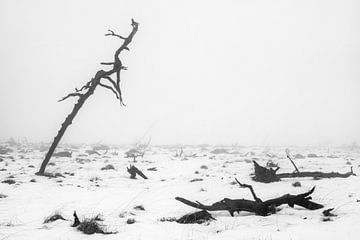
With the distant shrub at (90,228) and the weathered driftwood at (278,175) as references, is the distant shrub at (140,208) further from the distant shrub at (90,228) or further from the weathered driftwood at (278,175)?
the weathered driftwood at (278,175)

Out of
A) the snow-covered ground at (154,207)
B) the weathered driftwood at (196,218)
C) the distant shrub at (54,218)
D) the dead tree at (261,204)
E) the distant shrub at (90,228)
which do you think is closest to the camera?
the snow-covered ground at (154,207)

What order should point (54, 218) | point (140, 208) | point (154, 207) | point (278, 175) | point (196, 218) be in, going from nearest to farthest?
point (54, 218), point (196, 218), point (140, 208), point (154, 207), point (278, 175)

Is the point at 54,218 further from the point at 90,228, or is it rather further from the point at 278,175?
the point at 278,175

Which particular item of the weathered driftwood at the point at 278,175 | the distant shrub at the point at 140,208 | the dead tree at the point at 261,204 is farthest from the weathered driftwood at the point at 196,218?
the weathered driftwood at the point at 278,175

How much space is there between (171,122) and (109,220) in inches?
4172

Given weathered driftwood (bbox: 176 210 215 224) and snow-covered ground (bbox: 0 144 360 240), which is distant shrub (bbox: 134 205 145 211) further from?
weathered driftwood (bbox: 176 210 215 224)

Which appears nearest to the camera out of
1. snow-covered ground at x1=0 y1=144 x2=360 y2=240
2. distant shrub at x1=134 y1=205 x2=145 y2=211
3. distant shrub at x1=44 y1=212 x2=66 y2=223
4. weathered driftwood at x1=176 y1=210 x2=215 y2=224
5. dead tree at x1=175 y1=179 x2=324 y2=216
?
snow-covered ground at x1=0 y1=144 x2=360 y2=240

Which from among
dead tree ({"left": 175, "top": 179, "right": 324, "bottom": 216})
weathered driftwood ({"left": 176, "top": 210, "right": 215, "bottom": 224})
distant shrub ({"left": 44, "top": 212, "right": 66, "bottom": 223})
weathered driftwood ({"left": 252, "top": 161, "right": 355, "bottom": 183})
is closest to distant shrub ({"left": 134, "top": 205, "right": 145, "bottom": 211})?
weathered driftwood ({"left": 176, "top": 210, "right": 215, "bottom": 224})

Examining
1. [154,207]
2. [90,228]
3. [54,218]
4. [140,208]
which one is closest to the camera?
[90,228]

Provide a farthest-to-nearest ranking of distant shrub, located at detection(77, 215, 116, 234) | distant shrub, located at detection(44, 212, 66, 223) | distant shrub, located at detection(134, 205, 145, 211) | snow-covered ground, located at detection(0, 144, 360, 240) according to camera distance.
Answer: distant shrub, located at detection(134, 205, 145, 211)
distant shrub, located at detection(44, 212, 66, 223)
distant shrub, located at detection(77, 215, 116, 234)
snow-covered ground, located at detection(0, 144, 360, 240)

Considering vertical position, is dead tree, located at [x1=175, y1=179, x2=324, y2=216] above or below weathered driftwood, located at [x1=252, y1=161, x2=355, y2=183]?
below

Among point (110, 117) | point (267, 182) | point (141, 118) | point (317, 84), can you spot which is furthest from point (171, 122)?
point (267, 182)

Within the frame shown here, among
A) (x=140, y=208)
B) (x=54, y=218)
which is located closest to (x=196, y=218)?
(x=140, y=208)

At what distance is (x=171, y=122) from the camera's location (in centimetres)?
11419
